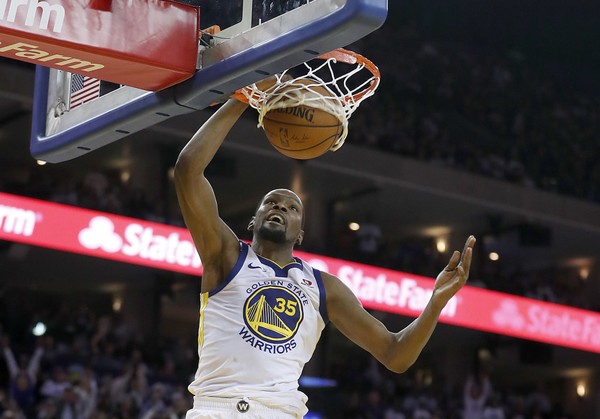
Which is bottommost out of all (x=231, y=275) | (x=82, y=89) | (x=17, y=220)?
(x=17, y=220)

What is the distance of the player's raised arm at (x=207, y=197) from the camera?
3.61 meters

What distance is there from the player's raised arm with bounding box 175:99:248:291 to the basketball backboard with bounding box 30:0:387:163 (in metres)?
0.14

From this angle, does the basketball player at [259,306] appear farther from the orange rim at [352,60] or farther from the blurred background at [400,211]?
the blurred background at [400,211]

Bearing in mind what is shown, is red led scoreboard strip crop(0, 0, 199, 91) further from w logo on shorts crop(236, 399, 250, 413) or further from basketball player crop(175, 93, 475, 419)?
w logo on shorts crop(236, 399, 250, 413)

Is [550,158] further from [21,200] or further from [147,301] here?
[21,200]

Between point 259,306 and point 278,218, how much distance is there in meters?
0.39

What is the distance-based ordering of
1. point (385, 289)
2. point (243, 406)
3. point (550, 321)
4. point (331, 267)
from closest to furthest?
point (243, 406) < point (331, 267) < point (385, 289) < point (550, 321)

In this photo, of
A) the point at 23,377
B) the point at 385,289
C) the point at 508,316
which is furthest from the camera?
the point at 508,316

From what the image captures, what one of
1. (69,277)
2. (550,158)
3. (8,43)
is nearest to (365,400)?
(69,277)

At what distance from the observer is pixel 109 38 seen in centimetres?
337

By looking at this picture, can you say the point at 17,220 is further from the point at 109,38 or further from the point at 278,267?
the point at 109,38

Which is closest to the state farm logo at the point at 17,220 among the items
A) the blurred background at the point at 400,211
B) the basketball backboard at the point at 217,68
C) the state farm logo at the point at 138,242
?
the state farm logo at the point at 138,242

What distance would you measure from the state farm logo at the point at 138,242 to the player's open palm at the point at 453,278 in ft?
27.4

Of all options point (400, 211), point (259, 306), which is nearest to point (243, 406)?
point (259, 306)
